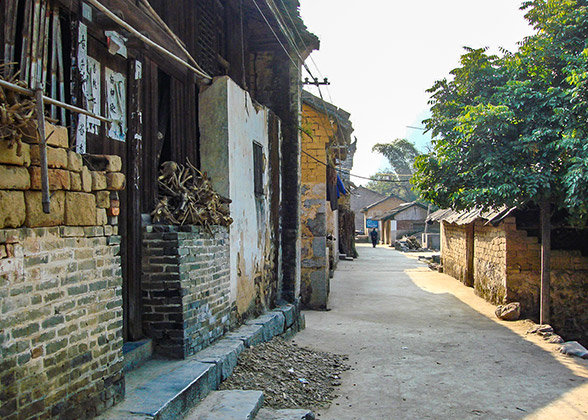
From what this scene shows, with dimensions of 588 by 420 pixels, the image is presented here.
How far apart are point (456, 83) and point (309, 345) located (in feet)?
20.6

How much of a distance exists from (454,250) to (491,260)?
19.4 ft

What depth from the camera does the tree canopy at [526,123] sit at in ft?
29.0

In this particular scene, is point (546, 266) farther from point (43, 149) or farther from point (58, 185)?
point (43, 149)

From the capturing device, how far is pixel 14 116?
271 cm

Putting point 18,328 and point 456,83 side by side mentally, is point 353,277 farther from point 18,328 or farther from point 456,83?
point 18,328

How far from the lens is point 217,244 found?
5.87m

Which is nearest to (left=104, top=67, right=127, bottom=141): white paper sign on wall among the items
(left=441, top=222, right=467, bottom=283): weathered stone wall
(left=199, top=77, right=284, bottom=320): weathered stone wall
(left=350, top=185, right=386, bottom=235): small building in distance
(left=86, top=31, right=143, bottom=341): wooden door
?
(left=86, top=31, right=143, bottom=341): wooden door

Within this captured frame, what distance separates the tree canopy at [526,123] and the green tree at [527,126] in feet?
0.06

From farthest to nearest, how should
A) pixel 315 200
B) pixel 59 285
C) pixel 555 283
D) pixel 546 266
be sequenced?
pixel 315 200, pixel 555 283, pixel 546 266, pixel 59 285

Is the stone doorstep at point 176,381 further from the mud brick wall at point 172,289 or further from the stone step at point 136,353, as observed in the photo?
the mud brick wall at point 172,289

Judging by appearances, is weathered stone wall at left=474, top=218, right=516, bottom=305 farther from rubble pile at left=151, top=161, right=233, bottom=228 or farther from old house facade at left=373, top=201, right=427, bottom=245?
old house facade at left=373, top=201, right=427, bottom=245

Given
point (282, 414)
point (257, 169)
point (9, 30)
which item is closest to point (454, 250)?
point (257, 169)

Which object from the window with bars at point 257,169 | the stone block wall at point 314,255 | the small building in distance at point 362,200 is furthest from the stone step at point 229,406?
the small building in distance at point 362,200

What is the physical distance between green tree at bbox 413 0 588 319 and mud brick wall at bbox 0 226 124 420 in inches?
298
